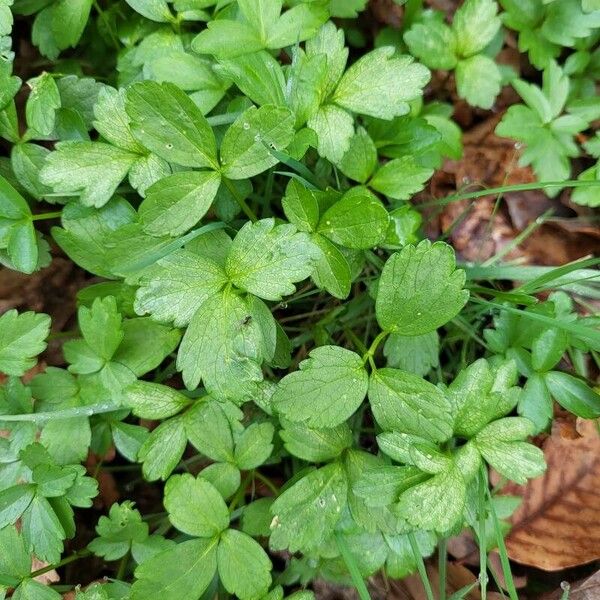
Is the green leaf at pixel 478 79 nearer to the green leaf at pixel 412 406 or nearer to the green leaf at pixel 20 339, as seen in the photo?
the green leaf at pixel 412 406

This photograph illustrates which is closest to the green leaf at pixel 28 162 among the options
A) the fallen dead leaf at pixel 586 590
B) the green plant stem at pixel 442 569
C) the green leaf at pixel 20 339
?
the green leaf at pixel 20 339

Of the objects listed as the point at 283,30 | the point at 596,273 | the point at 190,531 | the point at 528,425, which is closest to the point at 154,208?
the point at 283,30

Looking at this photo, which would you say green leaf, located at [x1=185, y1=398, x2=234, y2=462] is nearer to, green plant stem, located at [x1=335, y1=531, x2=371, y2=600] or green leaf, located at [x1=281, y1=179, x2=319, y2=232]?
green plant stem, located at [x1=335, y1=531, x2=371, y2=600]

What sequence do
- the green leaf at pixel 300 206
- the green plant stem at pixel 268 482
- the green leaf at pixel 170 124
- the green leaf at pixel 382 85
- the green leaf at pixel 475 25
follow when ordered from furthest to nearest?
the green leaf at pixel 475 25 → the green plant stem at pixel 268 482 → the green leaf at pixel 382 85 → the green leaf at pixel 300 206 → the green leaf at pixel 170 124

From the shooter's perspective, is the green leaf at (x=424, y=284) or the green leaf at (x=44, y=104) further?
the green leaf at (x=44, y=104)

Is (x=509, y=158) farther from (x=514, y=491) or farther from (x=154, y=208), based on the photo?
(x=154, y=208)

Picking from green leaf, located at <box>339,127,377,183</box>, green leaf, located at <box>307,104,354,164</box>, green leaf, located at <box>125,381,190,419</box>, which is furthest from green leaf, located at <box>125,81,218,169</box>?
green leaf, located at <box>125,381,190,419</box>
